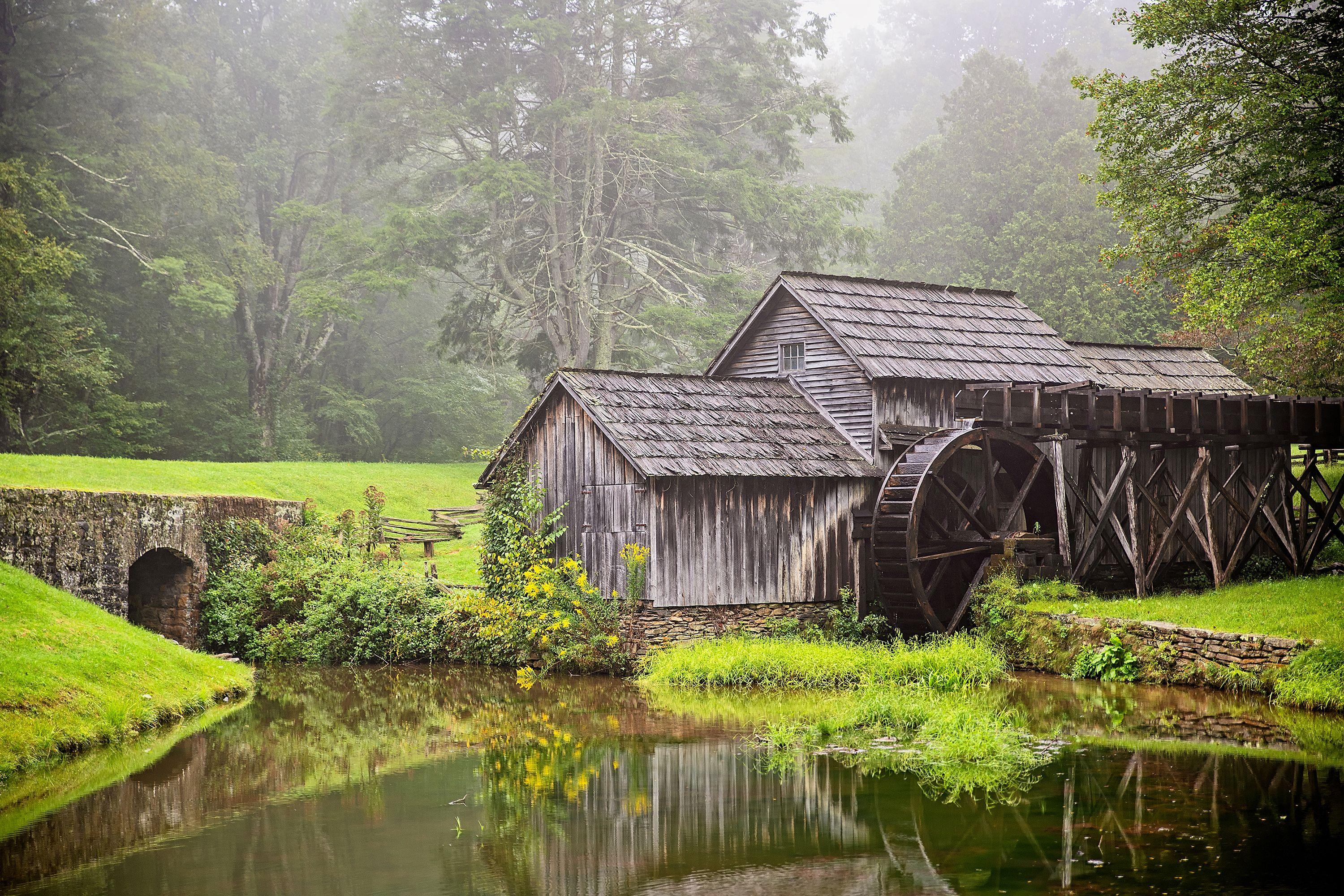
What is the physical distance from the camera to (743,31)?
4216cm

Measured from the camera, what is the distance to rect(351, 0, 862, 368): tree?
37778mm

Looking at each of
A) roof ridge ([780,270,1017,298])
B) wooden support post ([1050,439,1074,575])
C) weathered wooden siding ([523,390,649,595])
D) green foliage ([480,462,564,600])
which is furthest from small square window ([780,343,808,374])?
green foliage ([480,462,564,600])

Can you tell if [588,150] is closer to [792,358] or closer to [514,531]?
[792,358]

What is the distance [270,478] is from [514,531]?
1224 cm

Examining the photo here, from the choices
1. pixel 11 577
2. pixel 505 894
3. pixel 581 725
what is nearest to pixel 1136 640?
pixel 581 725

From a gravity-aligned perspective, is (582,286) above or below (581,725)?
above

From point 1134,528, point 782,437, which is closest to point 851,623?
point 782,437

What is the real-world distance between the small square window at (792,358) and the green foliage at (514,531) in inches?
216

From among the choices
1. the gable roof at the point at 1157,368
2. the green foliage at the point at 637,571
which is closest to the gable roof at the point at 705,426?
the green foliage at the point at 637,571

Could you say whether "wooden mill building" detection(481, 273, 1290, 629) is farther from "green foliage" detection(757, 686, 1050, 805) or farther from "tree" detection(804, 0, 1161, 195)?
"tree" detection(804, 0, 1161, 195)

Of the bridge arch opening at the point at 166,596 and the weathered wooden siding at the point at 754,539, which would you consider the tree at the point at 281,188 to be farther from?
the weathered wooden siding at the point at 754,539

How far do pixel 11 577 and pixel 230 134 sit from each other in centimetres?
3348

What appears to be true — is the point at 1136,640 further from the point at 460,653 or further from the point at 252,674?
the point at 252,674

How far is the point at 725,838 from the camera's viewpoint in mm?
9125
